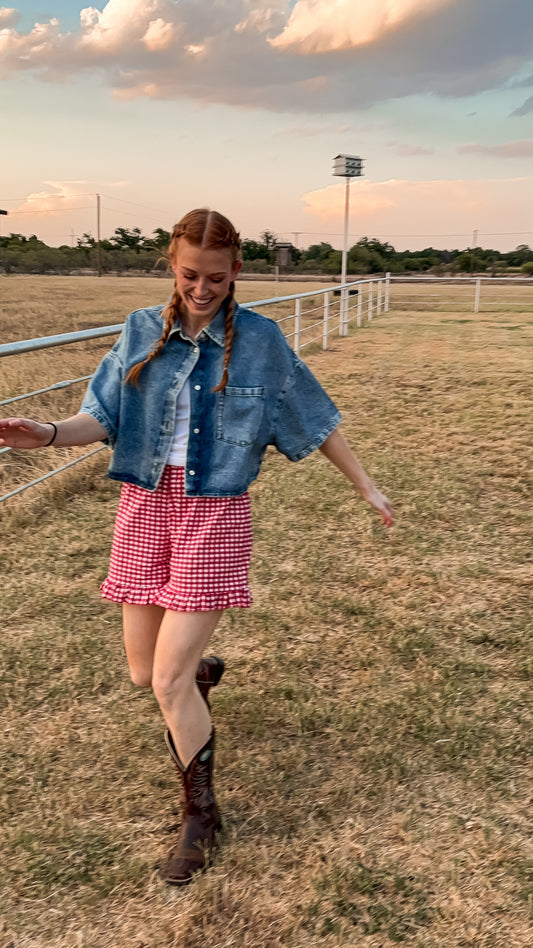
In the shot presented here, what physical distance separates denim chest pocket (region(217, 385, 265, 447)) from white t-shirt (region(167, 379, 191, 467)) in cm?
8

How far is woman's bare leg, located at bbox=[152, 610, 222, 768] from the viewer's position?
1795mm

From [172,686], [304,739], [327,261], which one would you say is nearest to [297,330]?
[304,739]

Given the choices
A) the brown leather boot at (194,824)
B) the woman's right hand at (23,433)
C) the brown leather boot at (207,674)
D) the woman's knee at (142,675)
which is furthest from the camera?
the brown leather boot at (207,674)

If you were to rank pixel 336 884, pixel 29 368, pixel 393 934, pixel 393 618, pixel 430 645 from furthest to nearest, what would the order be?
pixel 29 368 → pixel 393 618 → pixel 430 645 → pixel 336 884 → pixel 393 934

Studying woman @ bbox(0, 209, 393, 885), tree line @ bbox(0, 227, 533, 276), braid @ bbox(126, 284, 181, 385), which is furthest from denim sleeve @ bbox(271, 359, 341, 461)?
tree line @ bbox(0, 227, 533, 276)

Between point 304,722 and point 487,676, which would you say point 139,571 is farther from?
point 487,676

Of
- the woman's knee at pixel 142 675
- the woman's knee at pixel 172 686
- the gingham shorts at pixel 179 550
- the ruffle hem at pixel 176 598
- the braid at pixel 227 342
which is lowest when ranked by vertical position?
the woman's knee at pixel 142 675

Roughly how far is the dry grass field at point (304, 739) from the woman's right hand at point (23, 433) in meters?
1.06

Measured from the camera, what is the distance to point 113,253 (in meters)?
66.0

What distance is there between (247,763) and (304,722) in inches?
11.5

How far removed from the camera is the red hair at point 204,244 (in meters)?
1.72

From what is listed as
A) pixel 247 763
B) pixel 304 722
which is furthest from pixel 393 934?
pixel 304 722

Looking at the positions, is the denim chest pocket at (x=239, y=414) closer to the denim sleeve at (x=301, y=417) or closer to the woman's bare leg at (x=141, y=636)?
the denim sleeve at (x=301, y=417)

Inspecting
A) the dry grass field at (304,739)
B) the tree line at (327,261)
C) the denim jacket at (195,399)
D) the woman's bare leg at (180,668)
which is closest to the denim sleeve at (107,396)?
the denim jacket at (195,399)
